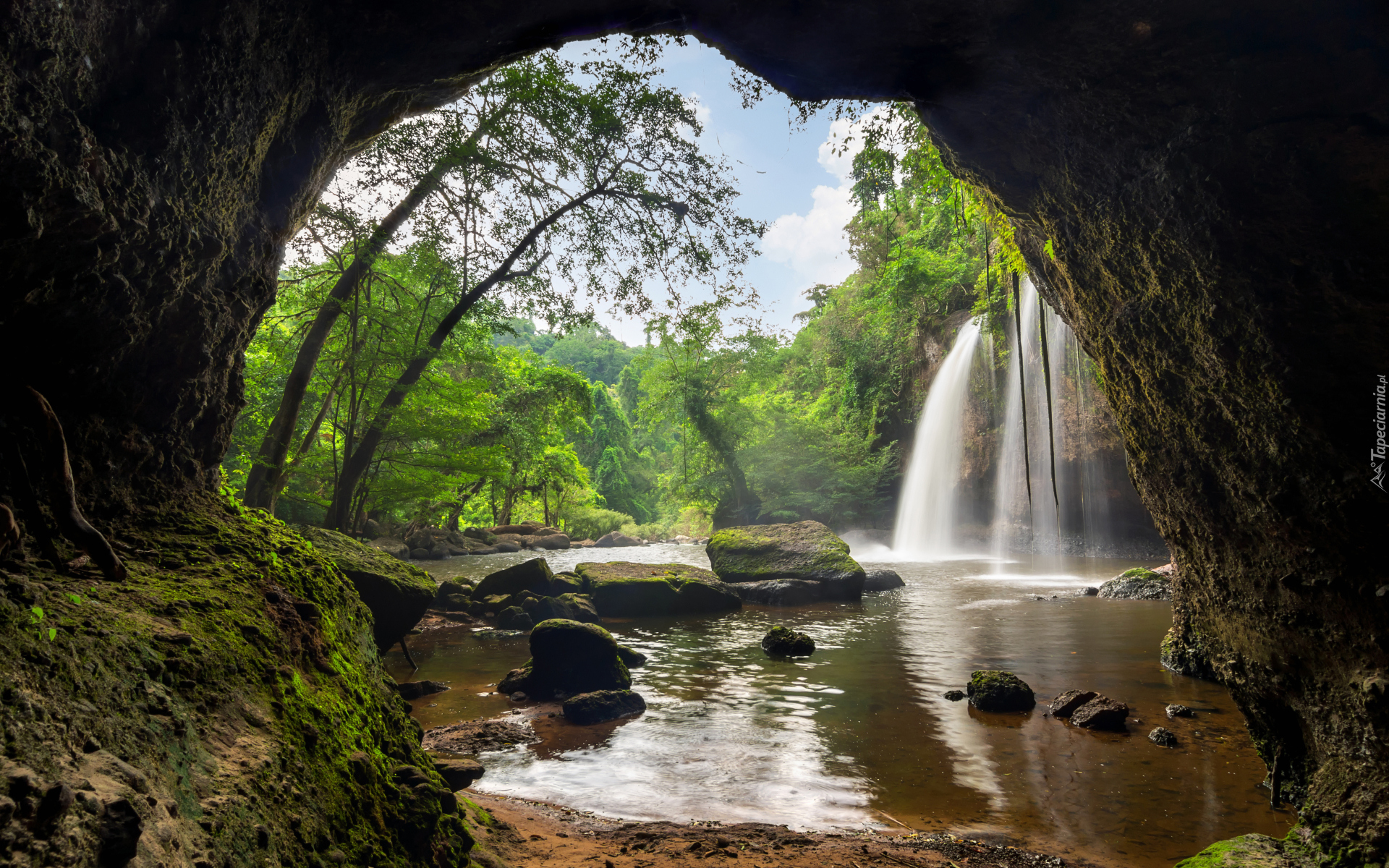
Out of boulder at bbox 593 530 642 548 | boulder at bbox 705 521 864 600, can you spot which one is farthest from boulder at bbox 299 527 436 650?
boulder at bbox 593 530 642 548

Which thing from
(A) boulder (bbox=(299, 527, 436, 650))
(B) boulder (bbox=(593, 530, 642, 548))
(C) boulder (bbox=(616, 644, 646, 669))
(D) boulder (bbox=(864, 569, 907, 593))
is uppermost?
(A) boulder (bbox=(299, 527, 436, 650))

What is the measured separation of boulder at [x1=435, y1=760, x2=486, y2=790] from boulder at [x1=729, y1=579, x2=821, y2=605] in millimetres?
11356

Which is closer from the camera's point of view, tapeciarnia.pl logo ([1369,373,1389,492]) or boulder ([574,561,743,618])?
tapeciarnia.pl logo ([1369,373,1389,492])

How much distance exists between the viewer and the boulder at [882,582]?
1689 centimetres

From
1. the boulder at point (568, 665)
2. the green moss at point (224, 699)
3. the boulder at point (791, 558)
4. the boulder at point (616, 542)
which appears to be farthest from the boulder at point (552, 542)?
the green moss at point (224, 699)

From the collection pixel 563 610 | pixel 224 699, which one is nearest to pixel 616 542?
pixel 563 610

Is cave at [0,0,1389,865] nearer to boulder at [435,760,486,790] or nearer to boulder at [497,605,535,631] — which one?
boulder at [435,760,486,790]

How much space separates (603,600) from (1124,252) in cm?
1164

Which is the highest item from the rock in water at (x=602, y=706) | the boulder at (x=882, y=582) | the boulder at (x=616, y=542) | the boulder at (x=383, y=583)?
the boulder at (x=383, y=583)

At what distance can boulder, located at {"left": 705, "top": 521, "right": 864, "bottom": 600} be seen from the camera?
1538 centimetres

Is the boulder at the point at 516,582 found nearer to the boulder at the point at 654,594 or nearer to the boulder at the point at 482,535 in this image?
the boulder at the point at 654,594

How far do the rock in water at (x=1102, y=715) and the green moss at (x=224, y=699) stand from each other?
5.99 metres

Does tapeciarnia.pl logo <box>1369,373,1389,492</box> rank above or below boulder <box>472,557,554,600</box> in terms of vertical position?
above

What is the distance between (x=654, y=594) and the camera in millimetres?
13859
